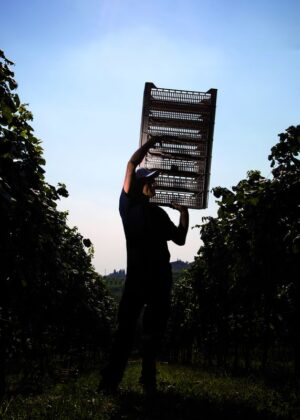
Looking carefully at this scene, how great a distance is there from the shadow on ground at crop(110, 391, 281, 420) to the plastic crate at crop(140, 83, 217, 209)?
3.07 meters

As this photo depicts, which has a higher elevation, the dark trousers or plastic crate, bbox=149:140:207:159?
plastic crate, bbox=149:140:207:159

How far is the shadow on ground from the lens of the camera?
4742 millimetres

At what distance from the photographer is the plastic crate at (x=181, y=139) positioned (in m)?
7.33

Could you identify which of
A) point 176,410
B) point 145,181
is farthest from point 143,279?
point 176,410

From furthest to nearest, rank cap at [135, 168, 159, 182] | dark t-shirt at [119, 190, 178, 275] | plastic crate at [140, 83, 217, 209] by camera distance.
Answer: plastic crate at [140, 83, 217, 209]
cap at [135, 168, 159, 182]
dark t-shirt at [119, 190, 178, 275]

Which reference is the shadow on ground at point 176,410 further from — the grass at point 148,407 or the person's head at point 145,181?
the person's head at point 145,181

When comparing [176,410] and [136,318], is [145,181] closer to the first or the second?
[136,318]

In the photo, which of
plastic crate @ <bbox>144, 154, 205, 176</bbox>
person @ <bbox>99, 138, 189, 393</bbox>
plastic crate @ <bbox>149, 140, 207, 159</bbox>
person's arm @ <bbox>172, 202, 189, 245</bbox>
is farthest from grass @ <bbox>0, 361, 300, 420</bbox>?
plastic crate @ <bbox>149, 140, 207, 159</bbox>

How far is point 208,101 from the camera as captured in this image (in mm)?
7328

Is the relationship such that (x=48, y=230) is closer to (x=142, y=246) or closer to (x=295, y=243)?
(x=142, y=246)

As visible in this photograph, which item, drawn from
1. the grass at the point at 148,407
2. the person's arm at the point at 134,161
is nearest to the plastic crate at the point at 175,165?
the person's arm at the point at 134,161

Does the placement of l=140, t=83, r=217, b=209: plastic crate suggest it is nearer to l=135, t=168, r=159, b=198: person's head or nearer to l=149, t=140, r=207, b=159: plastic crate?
l=149, t=140, r=207, b=159: plastic crate

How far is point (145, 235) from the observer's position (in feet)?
20.1

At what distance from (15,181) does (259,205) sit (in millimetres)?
5065
